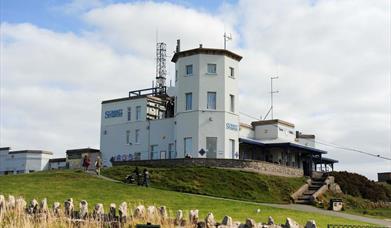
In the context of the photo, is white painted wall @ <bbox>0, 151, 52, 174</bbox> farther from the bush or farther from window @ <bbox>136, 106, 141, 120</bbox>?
the bush

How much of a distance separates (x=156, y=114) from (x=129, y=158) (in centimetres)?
530

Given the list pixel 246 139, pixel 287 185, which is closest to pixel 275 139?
pixel 246 139

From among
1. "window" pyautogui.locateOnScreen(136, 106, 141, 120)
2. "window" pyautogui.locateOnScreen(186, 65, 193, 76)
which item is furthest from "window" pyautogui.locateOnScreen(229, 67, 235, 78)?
"window" pyautogui.locateOnScreen(136, 106, 141, 120)

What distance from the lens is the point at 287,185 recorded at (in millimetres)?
44688

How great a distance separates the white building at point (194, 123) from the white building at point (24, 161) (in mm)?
20287

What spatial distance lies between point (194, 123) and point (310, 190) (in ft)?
39.4

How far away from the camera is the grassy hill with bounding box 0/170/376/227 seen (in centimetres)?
2761

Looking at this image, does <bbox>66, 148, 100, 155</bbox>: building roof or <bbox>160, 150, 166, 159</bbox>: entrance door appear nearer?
<bbox>160, 150, 166, 159</bbox>: entrance door

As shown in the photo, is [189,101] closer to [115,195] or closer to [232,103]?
[232,103]

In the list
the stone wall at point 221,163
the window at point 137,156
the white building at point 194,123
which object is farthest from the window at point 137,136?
the stone wall at point 221,163

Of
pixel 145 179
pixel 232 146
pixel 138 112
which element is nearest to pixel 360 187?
pixel 232 146

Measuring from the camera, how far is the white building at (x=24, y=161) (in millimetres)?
76062

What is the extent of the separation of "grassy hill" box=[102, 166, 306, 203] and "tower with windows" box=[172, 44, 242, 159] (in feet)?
20.0

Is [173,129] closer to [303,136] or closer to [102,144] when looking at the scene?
[102,144]
